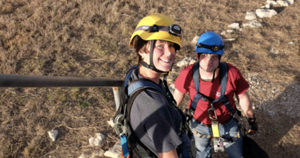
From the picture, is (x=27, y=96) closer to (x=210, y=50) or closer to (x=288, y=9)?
(x=210, y=50)

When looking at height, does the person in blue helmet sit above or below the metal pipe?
below

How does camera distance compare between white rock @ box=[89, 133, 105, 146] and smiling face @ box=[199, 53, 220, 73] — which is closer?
smiling face @ box=[199, 53, 220, 73]

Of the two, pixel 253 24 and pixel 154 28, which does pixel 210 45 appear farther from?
pixel 253 24

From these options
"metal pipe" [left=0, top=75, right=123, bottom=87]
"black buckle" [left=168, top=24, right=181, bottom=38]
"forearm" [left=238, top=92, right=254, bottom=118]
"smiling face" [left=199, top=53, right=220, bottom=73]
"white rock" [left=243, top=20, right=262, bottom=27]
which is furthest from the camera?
"white rock" [left=243, top=20, right=262, bottom=27]

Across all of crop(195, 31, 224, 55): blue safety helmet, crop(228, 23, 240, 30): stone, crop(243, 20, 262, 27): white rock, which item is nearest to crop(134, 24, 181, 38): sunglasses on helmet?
crop(195, 31, 224, 55): blue safety helmet

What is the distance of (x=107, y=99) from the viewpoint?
562 centimetres

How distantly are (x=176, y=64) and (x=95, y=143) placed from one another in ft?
12.0

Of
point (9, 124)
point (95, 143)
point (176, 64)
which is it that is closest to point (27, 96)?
point (9, 124)

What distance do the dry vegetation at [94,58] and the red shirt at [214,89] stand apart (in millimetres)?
2068

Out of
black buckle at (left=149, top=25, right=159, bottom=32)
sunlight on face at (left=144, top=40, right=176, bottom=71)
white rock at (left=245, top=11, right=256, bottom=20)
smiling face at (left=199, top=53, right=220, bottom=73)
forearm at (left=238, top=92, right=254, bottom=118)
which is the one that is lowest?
white rock at (left=245, top=11, right=256, bottom=20)

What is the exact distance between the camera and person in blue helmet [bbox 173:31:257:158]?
313 cm

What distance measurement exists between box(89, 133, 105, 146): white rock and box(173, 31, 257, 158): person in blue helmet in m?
1.98

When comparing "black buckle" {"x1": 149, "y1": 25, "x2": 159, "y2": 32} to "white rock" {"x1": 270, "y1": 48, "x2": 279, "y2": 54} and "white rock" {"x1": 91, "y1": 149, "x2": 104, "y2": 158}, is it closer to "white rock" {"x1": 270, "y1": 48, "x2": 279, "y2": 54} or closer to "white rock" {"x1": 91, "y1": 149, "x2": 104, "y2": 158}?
"white rock" {"x1": 91, "y1": 149, "x2": 104, "y2": 158}

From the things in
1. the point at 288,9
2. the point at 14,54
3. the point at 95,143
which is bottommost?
the point at 95,143
